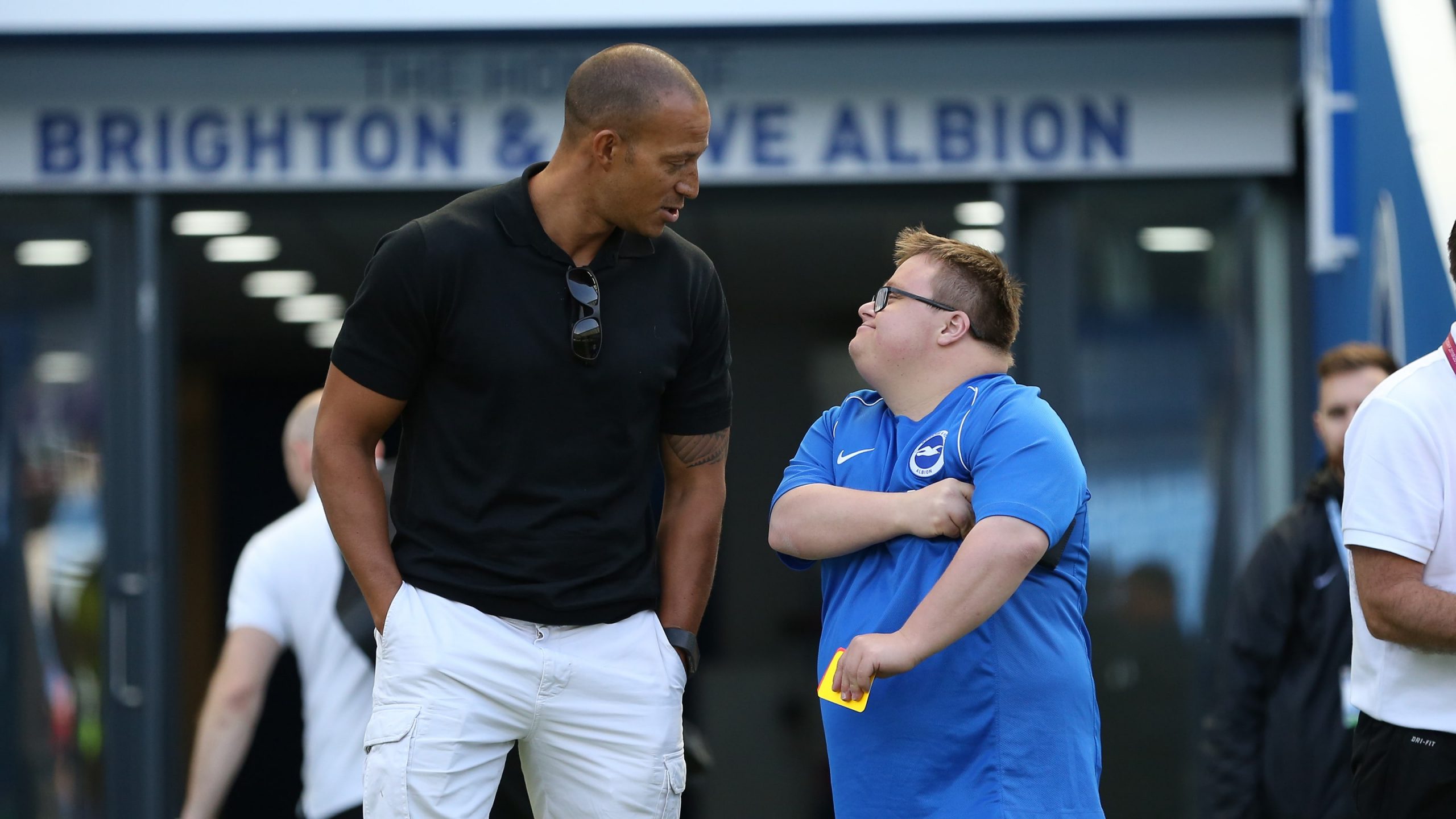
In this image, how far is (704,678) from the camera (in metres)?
8.31

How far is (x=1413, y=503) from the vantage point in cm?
252

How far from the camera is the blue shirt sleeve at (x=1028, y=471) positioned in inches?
95.3

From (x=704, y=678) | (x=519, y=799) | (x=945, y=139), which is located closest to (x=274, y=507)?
(x=704, y=678)

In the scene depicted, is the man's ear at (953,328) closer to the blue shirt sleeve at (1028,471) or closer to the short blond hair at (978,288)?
the short blond hair at (978,288)

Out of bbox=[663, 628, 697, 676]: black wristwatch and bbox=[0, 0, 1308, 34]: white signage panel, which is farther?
bbox=[0, 0, 1308, 34]: white signage panel

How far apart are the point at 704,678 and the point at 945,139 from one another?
3382mm

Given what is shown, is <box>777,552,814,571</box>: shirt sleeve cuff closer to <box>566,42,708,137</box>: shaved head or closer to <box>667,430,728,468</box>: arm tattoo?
<box>667,430,728,468</box>: arm tattoo

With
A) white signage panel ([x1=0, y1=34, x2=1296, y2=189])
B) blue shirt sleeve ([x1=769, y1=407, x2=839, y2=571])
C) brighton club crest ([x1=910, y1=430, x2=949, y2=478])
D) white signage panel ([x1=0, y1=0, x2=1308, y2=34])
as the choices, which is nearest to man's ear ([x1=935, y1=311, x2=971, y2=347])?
brighton club crest ([x1=910, y1=430, x2=949, y2=478])

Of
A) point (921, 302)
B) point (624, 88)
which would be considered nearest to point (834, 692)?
point (921, 302)

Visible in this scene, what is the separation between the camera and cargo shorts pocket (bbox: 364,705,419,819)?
2.59 meters

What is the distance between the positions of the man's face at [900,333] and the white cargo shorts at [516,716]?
2.06 feet

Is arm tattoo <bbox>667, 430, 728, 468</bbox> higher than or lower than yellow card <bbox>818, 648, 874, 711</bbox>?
higher

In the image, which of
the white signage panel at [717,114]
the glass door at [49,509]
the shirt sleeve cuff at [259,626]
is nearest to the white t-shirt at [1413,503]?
the shirt sleeve cuff at [259,626]

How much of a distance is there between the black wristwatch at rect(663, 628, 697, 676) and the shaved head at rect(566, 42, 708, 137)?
91cm
